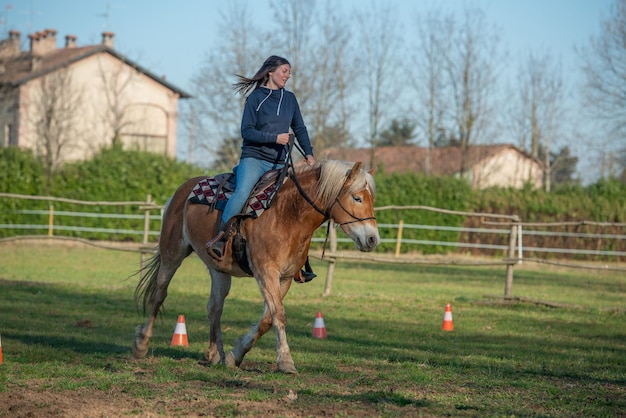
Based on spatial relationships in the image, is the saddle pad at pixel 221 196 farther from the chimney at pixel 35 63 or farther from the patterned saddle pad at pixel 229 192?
the chimney at pixel 35 63

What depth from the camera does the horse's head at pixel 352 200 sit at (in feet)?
23.4

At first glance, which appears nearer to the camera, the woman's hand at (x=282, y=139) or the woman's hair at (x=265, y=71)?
the woman's hand at (x=282, y=139)

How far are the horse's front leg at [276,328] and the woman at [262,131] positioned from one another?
26.3 inches

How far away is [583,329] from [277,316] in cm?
691

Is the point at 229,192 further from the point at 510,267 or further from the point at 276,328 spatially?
the point at 510,267

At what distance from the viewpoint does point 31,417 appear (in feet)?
17.2

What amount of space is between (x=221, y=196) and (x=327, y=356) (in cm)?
211

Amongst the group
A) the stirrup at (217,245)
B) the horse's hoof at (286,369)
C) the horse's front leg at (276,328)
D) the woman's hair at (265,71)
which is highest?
the woman's hair at (265,71)

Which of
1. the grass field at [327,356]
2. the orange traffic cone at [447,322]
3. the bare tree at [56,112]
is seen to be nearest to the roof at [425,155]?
the bare tree at [56,112]

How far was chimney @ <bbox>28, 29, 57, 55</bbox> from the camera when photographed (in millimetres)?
52688

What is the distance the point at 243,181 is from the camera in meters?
7.47

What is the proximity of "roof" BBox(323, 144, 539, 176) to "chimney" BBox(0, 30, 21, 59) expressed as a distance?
16710mm

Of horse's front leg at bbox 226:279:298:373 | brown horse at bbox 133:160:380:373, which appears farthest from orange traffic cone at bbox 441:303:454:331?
horse's front leg at bbox 226:279:298:373

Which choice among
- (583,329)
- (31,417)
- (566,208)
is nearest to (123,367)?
(31,417)
